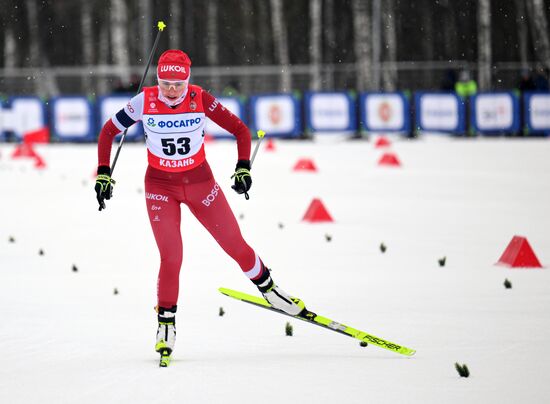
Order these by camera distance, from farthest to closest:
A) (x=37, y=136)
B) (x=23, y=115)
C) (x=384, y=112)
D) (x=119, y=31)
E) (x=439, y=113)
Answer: (x=119, y=31) → (x=384, y=112) → (x=23, y=115) → (x=439, y=113) → (x=37, y=136)

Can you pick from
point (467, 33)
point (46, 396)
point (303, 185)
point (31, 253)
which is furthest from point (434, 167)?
point (467, 33)

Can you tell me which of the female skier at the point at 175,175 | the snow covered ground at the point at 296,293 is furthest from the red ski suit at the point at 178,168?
the snow covered ground at the point at 296,293

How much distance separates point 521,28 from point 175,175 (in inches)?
1914

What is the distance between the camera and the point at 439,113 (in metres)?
27.3

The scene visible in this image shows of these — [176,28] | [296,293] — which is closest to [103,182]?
[296,293]

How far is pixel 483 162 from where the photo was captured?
20.9m

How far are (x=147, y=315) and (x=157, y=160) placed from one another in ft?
5.17

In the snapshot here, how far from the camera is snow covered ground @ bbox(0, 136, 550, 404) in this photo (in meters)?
5.92

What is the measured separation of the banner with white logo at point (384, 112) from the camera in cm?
2739

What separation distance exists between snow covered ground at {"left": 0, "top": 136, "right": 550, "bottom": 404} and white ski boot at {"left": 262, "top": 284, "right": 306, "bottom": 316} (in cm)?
22

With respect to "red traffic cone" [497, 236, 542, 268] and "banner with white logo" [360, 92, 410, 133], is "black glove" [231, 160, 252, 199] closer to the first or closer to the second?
"red traffic cone" [497, 236, 542, 268]

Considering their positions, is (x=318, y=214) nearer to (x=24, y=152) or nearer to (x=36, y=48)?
(x=24, y=152)

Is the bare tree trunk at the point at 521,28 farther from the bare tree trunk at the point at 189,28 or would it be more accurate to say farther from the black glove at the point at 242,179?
the black glove at the point at 242,179

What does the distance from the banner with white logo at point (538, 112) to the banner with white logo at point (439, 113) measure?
5.16 feet
